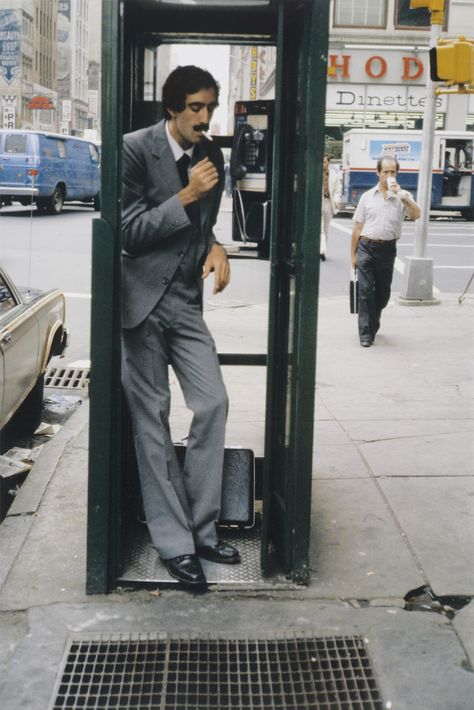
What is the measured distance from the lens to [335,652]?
338 cm

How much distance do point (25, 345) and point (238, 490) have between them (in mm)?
2408

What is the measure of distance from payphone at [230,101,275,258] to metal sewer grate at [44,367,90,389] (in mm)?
3978

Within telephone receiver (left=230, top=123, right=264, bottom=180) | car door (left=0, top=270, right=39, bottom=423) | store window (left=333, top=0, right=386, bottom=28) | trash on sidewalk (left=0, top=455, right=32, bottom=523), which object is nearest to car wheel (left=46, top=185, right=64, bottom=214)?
store window (left=333, top=0, right=386, bottom=28)

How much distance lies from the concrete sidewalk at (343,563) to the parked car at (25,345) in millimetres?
373

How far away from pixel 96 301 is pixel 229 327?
7525 mm

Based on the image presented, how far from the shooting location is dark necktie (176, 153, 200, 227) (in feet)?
12.9

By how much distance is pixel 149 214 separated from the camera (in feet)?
12.3

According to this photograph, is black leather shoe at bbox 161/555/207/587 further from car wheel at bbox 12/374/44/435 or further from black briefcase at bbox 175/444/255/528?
car wheel at bbox 12/374/44/435

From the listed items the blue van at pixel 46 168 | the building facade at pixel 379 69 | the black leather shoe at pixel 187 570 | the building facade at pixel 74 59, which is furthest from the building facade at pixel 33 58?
the black leather shoe at pixel 187 570

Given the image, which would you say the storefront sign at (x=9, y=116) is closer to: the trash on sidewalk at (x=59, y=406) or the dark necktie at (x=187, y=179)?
the trash on sidewalk at (x=59, y=406)

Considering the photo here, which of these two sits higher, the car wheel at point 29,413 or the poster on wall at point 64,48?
the poster on wall at point 64,48

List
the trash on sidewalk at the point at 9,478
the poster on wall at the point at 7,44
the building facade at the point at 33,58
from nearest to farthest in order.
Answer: the trash on sidewalk at the point at 9,478 < the poster on wall at the point at 7,44 < the building facade at the point at 33,58

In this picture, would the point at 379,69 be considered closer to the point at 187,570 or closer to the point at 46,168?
the point at 46,168

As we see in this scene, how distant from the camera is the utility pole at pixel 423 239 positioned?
12.8 metres
